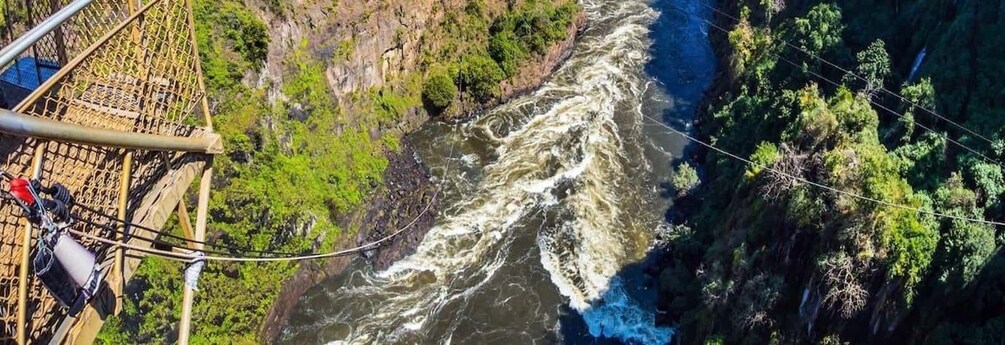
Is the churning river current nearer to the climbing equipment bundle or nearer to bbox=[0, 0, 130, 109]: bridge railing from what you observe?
bbox=[0, 0, 130, 109]: bridge railing

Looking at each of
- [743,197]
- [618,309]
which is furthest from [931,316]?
[618,309]

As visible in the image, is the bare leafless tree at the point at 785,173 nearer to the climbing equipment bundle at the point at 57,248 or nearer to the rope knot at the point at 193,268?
the rope knot at the point at 193,268

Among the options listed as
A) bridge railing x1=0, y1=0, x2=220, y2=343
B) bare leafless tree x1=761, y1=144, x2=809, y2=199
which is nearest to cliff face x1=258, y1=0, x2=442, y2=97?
bridge railing x1=0, y1=0, x2=220, y2=343

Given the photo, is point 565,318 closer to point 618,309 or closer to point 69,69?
point 618,309

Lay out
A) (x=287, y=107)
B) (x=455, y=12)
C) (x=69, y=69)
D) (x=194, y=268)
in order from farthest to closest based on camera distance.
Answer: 1. (x=455, y=12)
2. (x=287, y=107)
3. (x=194, y=268)
4. (x=69, y=69)

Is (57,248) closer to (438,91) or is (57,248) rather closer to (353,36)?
(353,36)
